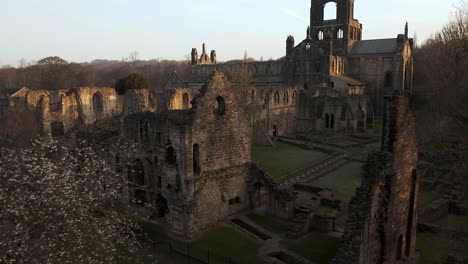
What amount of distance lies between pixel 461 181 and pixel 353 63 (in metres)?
45.0

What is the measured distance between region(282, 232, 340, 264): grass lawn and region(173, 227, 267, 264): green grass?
1676 mm

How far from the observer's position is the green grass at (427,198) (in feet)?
64.9

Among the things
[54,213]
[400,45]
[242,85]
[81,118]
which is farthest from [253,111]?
[400,45]

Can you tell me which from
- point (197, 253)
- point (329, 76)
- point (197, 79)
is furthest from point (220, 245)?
point (197, 79)

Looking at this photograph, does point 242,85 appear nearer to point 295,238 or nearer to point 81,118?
point 81,118

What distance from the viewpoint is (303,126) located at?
4497 cm

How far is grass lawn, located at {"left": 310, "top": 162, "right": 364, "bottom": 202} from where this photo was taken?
21911mm

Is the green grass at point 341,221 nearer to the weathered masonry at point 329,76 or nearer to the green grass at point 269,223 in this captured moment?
the green grass at point 269,223

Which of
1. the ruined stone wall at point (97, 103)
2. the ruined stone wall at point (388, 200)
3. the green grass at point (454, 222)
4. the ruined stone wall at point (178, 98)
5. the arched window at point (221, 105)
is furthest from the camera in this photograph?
the ruined stone wall at point (97, 103)

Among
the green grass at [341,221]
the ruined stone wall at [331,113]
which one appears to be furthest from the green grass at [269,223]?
the ruined stone wall at [331,113]

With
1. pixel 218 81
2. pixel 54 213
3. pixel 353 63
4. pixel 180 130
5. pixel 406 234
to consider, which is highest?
pixel 353 63

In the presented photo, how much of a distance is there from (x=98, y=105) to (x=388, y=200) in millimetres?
41060

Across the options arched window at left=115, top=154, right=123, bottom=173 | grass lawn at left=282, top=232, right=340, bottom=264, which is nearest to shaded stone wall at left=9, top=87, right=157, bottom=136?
arched window at left=115, top=154, right=123, bottom=173

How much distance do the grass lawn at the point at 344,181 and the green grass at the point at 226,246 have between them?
8208 millimetres
